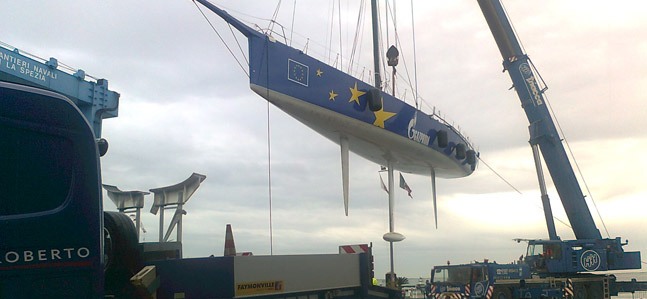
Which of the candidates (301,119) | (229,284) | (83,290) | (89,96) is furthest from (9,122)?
(301,119)

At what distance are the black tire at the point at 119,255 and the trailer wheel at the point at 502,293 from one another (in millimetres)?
13017

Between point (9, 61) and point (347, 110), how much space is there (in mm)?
7580

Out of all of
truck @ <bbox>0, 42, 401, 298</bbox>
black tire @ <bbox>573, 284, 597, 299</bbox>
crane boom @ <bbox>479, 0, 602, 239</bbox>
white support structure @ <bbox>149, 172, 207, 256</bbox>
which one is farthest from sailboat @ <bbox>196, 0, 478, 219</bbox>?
truck @ <bbox>0, 42, 401, 298</bbox>

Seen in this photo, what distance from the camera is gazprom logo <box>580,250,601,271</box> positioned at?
707 inches

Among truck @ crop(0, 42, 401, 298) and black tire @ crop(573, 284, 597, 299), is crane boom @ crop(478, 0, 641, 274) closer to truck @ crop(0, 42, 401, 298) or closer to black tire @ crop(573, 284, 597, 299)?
black tire @ crop(573, 284, 597, 299)

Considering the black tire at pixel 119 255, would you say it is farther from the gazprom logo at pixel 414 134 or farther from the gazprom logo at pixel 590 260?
the gazprom logo at pixel 590 260

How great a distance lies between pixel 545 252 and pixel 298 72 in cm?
936

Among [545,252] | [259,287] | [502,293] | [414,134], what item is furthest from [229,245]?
[545,252]

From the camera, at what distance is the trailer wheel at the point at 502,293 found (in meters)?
16.3

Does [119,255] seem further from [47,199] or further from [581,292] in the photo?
[581,292]

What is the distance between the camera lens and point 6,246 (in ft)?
12.1

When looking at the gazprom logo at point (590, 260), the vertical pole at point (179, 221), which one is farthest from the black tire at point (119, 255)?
the gazprom logo at point (590, 260)

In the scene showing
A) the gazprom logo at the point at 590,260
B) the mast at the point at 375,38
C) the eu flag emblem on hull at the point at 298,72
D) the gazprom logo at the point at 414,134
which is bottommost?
the gazprom logo at the point at 590,260

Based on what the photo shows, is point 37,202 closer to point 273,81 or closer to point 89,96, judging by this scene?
point 89,96
